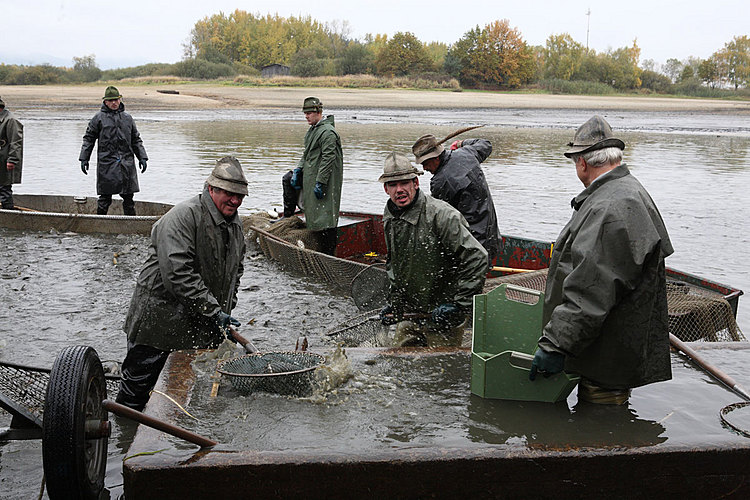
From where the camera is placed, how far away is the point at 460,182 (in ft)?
21.0

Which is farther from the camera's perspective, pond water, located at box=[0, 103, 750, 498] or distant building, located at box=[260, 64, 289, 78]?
distant building, located at box=[260, 64, 289, 78]

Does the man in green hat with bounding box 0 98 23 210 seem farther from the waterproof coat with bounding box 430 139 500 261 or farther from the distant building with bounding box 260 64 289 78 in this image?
the distant building with bounding box 260 64 289 78

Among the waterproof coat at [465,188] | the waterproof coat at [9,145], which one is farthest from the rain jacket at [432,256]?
the waterproof coat at [9,145]

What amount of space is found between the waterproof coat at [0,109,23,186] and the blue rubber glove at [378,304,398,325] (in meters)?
7.98

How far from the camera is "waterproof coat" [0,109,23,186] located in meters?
11.0

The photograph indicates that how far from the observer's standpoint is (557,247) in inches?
146

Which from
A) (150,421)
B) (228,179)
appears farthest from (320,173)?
(150,421)

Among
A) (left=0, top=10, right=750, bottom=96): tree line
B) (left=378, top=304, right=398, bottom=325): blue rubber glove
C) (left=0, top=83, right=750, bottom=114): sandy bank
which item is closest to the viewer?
(left=378, top=304, right=398, bottom=325): blue rubber glove

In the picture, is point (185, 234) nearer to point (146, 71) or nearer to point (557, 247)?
point (557, 247)

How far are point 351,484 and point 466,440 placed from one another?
25.6 inches

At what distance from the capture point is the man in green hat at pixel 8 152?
11.0 meters

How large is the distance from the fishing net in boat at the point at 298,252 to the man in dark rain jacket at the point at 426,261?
8.44ft

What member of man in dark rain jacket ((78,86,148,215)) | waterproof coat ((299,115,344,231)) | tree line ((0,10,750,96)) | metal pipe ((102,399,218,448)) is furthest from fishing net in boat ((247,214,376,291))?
tree line ((0,10,750,96))

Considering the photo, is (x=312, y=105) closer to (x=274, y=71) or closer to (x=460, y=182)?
(x=460, y=182)
